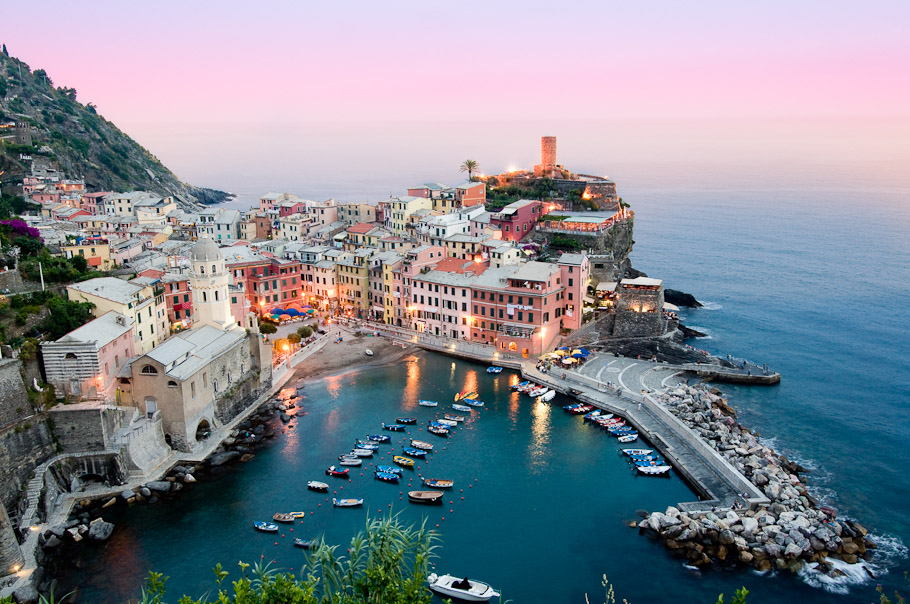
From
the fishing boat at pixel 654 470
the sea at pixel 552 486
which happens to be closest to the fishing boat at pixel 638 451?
the sea at pixel 552 486

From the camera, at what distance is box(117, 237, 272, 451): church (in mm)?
46406

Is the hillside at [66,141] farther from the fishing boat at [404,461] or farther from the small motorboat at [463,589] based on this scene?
the small motorboat at [463,589]

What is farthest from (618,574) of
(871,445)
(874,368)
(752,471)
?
(874,368)

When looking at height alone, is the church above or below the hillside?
below

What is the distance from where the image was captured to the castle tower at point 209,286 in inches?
2203

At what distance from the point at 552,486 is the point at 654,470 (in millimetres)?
7453

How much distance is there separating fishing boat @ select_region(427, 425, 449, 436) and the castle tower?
20.1 metres

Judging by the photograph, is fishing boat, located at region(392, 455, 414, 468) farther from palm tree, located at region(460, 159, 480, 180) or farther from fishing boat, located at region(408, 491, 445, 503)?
palm tree, located at region(460, 159, 480, 180)

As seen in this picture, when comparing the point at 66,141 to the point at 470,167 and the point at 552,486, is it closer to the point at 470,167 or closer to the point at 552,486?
the point at 470,167

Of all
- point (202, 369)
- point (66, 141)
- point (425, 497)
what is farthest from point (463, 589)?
point (66, 141)

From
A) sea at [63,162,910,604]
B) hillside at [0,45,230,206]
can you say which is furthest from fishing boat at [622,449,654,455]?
hillside at [0,45,230,206]

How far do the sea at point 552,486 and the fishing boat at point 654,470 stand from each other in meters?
0.69

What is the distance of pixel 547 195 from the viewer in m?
108

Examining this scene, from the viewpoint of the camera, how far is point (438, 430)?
52.6 m
